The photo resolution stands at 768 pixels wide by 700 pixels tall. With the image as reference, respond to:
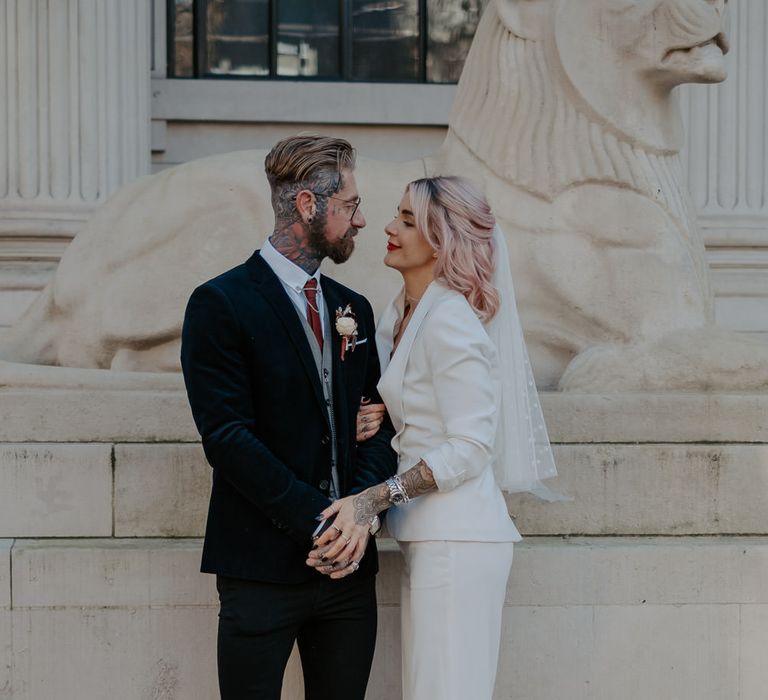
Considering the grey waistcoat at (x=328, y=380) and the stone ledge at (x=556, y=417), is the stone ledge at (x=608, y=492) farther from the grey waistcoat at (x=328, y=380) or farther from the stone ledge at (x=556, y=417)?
the grey waistcoat at (x=328, y=380)

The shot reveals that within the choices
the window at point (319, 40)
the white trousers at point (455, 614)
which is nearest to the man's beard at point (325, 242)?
the white trousers at point (455, 614)

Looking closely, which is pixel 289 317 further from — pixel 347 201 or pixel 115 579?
pixel 115 579

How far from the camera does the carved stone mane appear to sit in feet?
15.8

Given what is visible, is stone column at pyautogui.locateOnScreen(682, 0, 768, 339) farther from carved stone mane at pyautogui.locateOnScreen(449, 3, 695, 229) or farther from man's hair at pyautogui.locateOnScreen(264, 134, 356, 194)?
man's hair at pyautogui.locateOnScreen(264, 134, 356, 194)

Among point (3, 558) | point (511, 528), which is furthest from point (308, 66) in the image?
point (511, 528)

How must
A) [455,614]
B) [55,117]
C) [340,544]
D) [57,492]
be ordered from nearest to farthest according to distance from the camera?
1. [340,544]
2. [455,614]
3. [57,492]
4. [55,117]

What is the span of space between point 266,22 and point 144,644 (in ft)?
20.8

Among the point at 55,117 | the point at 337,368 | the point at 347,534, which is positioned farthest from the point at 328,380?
the point at 55,117

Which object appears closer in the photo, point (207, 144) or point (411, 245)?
point (411, 245)

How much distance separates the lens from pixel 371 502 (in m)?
3.12

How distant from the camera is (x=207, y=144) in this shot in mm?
9062

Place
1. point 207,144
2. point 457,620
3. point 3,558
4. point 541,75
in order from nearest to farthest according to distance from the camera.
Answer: point 457,620
point 3,558
point 541,75
point 207,144

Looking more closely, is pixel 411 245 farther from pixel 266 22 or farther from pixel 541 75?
pixel 266 22

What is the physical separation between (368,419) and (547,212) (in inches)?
69.0
